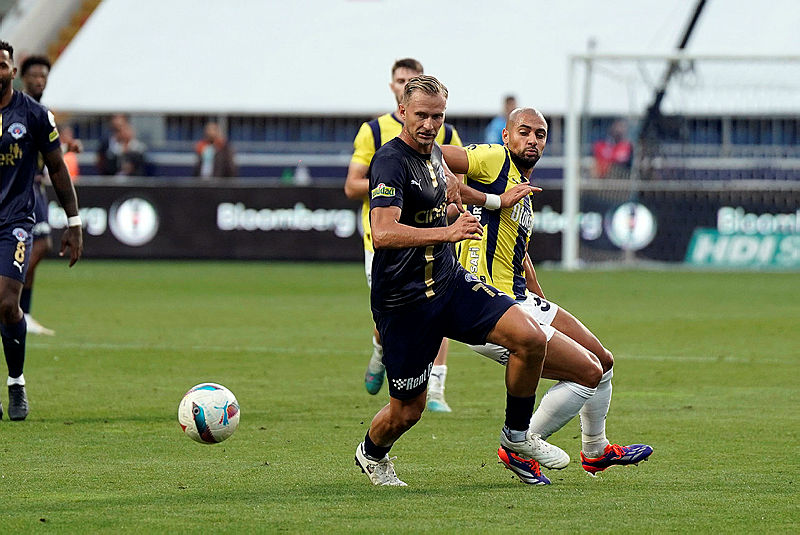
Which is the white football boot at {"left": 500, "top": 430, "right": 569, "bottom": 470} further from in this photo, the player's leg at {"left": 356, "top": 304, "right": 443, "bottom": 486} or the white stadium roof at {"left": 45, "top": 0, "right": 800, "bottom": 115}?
the white stadium roof at {"left": 45, "top": 0, "right": 800, "bottom": 115}

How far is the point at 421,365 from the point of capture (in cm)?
663

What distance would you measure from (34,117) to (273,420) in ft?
7.66

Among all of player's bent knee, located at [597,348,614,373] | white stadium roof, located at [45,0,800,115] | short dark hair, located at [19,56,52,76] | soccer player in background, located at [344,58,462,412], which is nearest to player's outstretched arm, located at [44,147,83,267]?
soccer player in background, located at [344,58,462,412]

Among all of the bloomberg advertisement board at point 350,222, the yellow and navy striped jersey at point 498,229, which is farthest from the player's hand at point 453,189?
the bloomberg advertisement board at point 350,222

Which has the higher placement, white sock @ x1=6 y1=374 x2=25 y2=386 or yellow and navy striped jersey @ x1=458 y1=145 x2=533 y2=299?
yellow and navy striped jersey @ x1=458 y1=145 x2=533 y2=299

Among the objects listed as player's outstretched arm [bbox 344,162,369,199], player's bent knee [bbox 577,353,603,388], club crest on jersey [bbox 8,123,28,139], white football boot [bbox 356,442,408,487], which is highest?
club crest on jersey [bbox 8,123,28,139]

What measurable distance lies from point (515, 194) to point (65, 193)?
3.24 metres

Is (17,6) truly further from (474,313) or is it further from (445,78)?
(474,313)

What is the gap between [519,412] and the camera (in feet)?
22.4

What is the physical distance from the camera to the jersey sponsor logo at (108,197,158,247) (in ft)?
83.1

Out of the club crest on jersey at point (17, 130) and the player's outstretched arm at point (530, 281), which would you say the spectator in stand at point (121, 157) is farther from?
the player's outstretched arm at point (530, 281)

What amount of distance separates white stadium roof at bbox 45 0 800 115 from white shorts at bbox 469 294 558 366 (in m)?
26.2

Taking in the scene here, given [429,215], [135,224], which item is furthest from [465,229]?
[135,224]

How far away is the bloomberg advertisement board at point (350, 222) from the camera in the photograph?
925 inches
